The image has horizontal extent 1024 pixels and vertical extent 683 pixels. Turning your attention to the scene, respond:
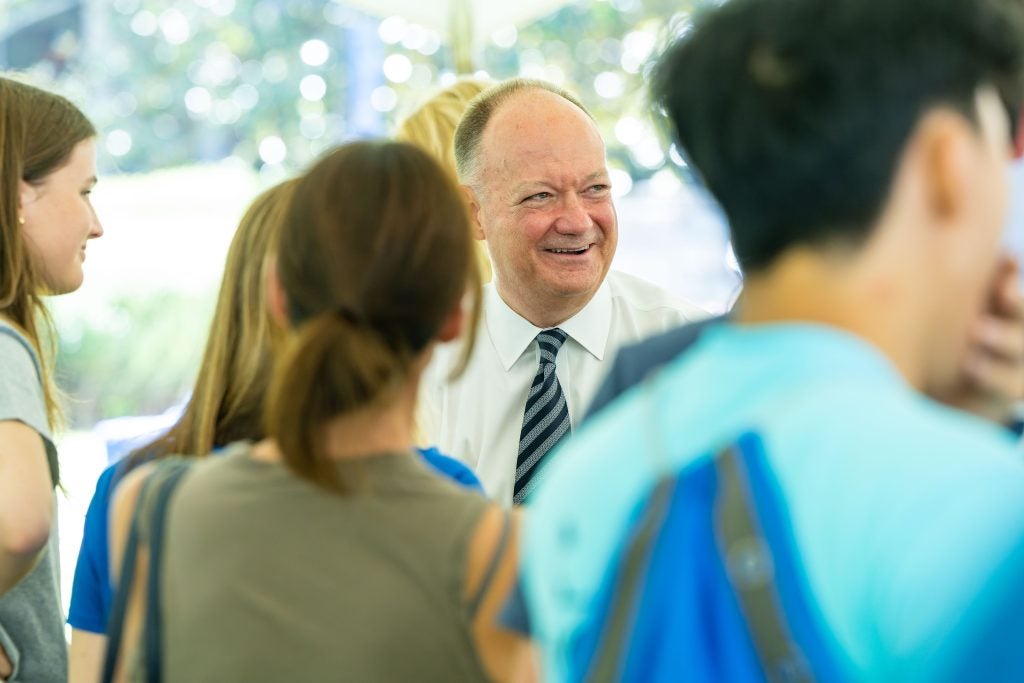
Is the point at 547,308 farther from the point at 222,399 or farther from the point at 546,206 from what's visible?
the point at 222,399

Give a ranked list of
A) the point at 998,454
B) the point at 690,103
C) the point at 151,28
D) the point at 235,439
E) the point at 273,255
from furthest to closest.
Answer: the point at 151,28 → the point at 235,439 → the point at 273,255 → the point at 690,103 → the point at 998,454

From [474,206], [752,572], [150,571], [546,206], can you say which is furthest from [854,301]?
[474,206]

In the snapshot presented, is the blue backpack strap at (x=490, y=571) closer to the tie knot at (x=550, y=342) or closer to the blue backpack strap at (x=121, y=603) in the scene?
the blue backpack strap at (x=121, y=603)

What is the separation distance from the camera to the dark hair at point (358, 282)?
1.23 m

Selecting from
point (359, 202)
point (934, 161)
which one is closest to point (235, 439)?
point (359, 202)

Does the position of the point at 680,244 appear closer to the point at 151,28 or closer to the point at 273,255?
the point at 151,28

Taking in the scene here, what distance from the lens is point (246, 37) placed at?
9.58 meters

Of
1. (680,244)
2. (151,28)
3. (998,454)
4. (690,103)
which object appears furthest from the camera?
(151,28)

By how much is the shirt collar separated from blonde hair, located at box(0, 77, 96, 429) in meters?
0.83

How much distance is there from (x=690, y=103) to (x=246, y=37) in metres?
9.05

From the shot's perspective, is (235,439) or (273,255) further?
(235,439)

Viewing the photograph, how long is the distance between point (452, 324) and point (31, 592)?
1.16 metres

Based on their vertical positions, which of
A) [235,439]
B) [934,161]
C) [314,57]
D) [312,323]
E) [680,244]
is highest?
[934,161]

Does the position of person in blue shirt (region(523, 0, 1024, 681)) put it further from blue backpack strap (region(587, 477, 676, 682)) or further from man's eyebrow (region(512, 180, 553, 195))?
man's eyebrow (region(512, 180, 553, 195))
